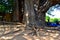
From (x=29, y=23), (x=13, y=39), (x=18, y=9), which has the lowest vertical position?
(x=13, y=39)

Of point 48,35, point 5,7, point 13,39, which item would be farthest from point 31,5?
point 5,7

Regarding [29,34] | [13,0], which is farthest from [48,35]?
[13,0]

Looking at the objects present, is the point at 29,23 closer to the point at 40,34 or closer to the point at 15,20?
the point at 40,34

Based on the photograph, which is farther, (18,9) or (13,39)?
(18,9)

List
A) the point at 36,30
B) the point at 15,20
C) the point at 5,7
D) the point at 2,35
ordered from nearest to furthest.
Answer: the point at 2,35 < the point at 36,30 < the point at 15,20 < the point at 5,7

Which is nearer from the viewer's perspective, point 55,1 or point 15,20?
point 55,1

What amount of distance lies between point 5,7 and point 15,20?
1.90m

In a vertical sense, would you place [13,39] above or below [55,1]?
below

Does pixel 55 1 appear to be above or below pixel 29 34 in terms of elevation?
above

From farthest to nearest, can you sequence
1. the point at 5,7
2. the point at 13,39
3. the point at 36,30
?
the point at 5,7 → the point at 36,30 → the point at 13,39

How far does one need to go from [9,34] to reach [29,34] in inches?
27.5

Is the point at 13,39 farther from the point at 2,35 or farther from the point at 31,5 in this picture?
the point at 31,5

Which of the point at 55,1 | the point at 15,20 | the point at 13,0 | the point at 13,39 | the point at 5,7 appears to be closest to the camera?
the point at 13,39

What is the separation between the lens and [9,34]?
560 cm
